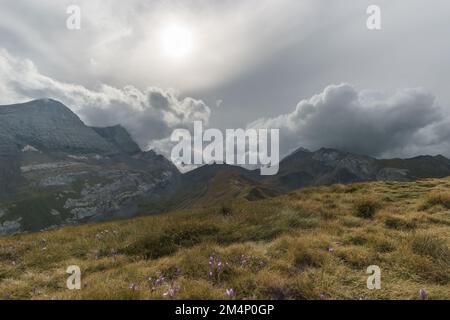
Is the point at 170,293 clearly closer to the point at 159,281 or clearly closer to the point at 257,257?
the point at 159,281

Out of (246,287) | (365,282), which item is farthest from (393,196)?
(246,287)

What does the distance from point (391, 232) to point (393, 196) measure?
8.60 metres

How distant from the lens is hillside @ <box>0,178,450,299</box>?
5938 mm

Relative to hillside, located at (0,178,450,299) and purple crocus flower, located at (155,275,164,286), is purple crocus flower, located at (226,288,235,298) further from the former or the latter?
purple crocus flower, located at (155,275,164,286)

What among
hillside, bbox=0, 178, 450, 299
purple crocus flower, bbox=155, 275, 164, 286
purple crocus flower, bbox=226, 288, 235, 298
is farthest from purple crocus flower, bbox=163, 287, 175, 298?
purple crocus flower, bbox=226, 288, 235, 298

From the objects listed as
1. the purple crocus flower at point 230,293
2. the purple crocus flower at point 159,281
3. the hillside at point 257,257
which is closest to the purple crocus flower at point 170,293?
the hillside at point 257,257

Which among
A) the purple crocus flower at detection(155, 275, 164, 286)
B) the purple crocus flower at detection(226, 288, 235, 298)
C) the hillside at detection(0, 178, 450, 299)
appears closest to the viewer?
the purple crocus flower at detection(226, 288, 235, 298)

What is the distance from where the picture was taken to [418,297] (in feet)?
17.8

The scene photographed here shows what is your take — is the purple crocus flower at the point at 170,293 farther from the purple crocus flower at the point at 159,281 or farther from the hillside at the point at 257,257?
the purple crocus flower at the point at 159,281

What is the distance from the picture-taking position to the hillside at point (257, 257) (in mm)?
5938

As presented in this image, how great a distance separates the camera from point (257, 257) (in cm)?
774
